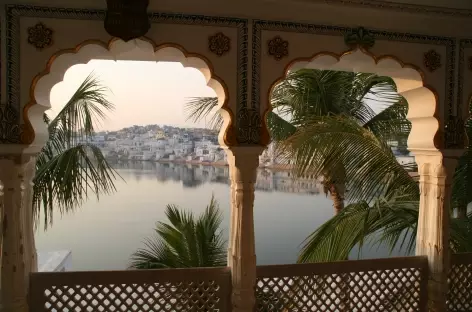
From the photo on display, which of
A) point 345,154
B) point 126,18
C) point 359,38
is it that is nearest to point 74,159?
point 126,18

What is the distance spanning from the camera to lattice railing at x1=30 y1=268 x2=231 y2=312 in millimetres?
2895

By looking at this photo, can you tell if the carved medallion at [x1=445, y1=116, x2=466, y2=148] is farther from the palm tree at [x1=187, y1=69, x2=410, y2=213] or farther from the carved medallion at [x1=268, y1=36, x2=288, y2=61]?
the carved medallion at [x1=268, y1=36, x2=288, y2=61]

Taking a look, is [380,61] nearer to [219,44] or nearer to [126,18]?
[219,44]

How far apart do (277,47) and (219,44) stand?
0.44 metres

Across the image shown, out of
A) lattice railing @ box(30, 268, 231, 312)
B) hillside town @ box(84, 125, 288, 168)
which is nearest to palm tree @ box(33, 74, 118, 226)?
lattice railing @ box(30, 268, 231, 312)

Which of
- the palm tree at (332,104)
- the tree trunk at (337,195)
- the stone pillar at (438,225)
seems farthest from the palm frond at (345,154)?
the tree trunk at (337,195)

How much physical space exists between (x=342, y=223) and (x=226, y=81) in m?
1.96

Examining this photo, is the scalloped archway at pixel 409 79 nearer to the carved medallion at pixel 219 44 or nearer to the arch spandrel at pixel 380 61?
the arch spandrel at pixel 380 61

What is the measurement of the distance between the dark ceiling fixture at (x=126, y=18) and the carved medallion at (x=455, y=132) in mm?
2549

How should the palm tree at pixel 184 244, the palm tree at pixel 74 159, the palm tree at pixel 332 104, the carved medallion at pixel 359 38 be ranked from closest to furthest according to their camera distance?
the carved medallion at pixel 359 38 < the palm tree at pixel 74 159 < the palm tree at pixel 184 244 < the palm tree at pixel 332 104

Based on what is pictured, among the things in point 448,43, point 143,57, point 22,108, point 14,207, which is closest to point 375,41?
point 448,43

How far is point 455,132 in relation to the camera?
343 cm

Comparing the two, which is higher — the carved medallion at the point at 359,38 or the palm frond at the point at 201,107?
the carved medallion at the point at 359,38

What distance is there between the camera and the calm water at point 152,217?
7.73 m
